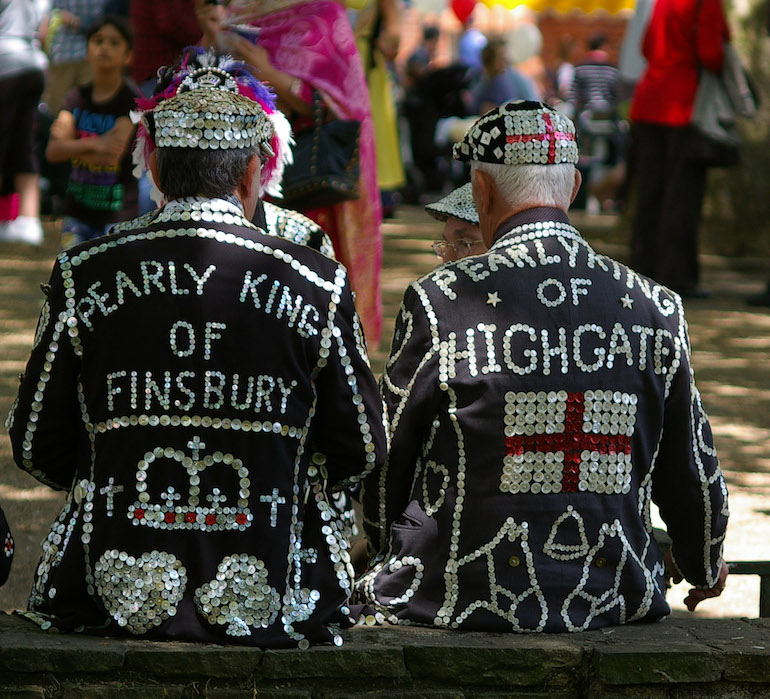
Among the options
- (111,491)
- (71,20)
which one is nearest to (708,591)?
(111,491)

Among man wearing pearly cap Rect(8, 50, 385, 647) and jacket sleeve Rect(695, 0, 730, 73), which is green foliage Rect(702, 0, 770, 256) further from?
man wearing pearly cap Rect(8, 50, 385, 647)

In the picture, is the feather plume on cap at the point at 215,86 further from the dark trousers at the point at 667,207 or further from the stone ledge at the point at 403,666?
the dark trousers at the point at 667,207

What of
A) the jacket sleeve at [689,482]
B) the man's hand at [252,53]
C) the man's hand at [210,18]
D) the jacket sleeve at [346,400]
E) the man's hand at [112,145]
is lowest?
the jacket sleeve at [689,482]

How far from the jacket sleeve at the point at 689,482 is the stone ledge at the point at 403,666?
0.19 meters

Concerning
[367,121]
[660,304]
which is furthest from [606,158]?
[660,304]

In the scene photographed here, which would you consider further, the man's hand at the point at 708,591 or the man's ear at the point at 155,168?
the man's hand at the point at 708,591

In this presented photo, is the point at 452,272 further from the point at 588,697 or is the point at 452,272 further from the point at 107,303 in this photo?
the point at 588,697

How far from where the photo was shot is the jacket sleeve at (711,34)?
9031 millimetres

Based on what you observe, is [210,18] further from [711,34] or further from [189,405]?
[711,34]

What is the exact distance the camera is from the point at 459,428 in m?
2.96

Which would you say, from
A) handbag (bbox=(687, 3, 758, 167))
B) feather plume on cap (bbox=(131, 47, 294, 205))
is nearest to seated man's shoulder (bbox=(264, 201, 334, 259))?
feather plume on cap (bbox=(131, 47, 294, 205))

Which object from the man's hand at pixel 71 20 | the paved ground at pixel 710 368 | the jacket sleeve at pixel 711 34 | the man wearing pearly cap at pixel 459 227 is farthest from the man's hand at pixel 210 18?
the man's hand at pixel 71 20

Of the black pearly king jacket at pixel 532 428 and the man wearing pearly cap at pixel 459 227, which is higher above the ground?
the man wearing pearly cap at pixel 459 227

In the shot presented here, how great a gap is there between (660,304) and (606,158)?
14835 mm
